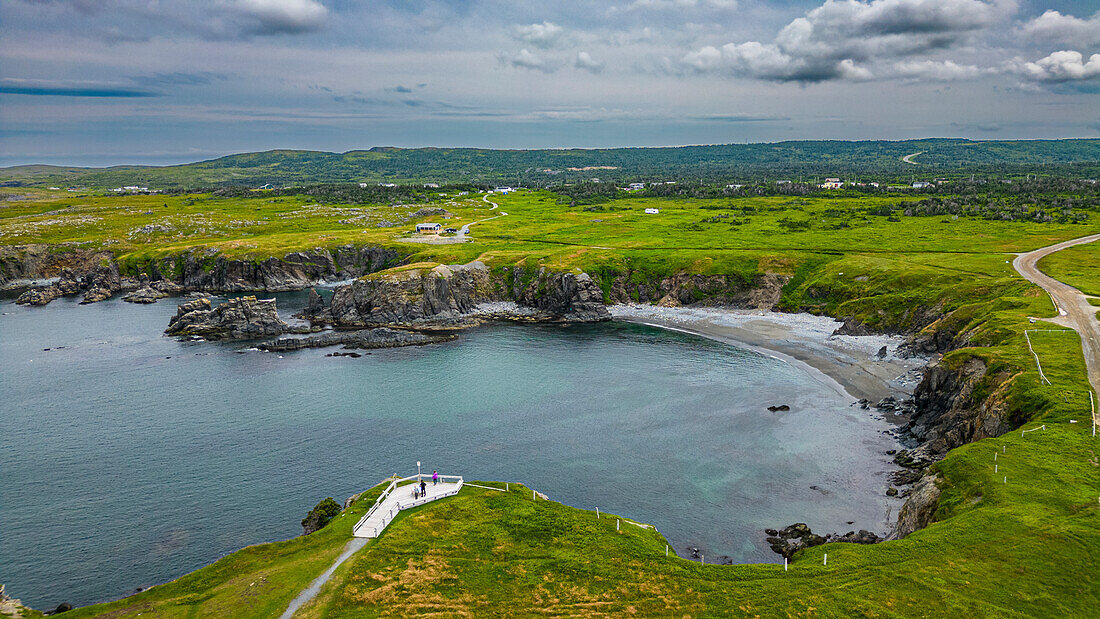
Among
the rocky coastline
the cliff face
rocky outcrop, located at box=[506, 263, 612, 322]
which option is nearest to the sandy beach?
the rocky coastline

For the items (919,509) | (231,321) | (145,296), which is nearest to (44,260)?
(145,296)

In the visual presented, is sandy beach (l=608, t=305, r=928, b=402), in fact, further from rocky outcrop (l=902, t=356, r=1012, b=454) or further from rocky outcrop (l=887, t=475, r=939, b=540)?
rocky outcrop (l=887, t=475, r=939, b=540)

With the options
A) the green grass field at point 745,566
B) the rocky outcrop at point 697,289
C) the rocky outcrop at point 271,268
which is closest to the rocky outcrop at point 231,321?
the rocky outcrop at point 271,268

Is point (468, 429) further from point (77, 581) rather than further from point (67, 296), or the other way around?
point (67, 296)

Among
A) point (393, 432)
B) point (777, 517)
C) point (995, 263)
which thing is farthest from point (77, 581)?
point (995, 263)

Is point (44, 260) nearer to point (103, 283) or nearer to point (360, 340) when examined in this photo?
point (103, 283)

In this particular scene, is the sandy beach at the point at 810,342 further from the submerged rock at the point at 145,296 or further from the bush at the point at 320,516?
the submerged rock at the point at 145,296
